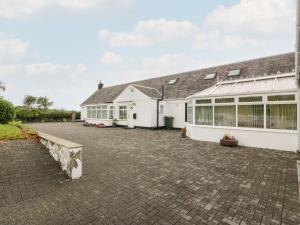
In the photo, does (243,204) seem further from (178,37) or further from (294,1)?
(178,37)

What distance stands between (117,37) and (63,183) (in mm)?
20595

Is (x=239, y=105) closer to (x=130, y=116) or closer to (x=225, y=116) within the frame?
(x=225, y=116)

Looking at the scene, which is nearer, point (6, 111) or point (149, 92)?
point (6, 111)

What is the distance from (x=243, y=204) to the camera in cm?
345

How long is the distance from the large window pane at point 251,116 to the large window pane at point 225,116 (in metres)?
0.39

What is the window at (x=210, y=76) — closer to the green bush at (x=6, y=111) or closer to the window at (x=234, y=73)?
the window at (x=234, y=73)

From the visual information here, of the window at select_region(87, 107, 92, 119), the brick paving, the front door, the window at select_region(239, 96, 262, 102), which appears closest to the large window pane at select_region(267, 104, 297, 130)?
the window at select_region(239, 96, 262, 102)

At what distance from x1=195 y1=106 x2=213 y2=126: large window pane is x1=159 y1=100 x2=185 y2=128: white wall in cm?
552

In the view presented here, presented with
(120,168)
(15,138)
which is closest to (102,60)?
(15,138)

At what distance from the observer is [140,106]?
62.1 feet

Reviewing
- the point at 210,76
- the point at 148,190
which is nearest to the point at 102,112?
the point at 210,76

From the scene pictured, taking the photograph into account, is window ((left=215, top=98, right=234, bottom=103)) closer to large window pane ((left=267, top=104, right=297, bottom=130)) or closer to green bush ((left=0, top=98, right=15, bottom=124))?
large window pane ((left=267, top=104, right=297, bottom=130))

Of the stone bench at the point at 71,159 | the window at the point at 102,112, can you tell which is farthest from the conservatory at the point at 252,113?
the window at the point at 102,112

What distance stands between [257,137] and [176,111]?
9.49 metres
